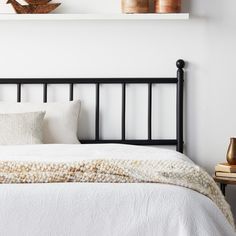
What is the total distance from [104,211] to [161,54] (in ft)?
6.03

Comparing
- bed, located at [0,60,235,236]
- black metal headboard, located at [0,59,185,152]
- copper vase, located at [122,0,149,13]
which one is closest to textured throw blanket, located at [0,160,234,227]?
bed, located at [0,60,235,236]

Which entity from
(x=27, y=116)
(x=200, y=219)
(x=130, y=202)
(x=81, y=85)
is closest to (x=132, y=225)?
(x=130, y=202)

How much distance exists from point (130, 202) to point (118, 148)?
3.56ft

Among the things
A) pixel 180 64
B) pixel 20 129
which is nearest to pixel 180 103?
pixel 180 64

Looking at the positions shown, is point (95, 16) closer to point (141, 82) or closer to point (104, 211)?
point (141, 82)

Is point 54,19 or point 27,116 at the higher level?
point 54,19

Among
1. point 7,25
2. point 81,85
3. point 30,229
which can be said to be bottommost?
point 30,229

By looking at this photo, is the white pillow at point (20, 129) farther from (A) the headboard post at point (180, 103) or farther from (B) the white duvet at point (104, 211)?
(B) the white duvet at point (104, 211)

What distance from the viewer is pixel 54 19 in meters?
3.71

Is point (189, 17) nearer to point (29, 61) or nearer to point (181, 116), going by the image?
point (181, 116)

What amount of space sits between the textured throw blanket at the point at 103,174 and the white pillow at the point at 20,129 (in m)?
1.05

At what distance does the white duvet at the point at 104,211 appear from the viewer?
208 cm

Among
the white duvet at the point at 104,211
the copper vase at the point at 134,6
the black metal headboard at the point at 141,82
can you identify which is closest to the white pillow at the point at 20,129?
the black metal headboard at the point at 141,82

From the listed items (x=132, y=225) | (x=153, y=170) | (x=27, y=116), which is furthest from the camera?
(x=27, y=116)
